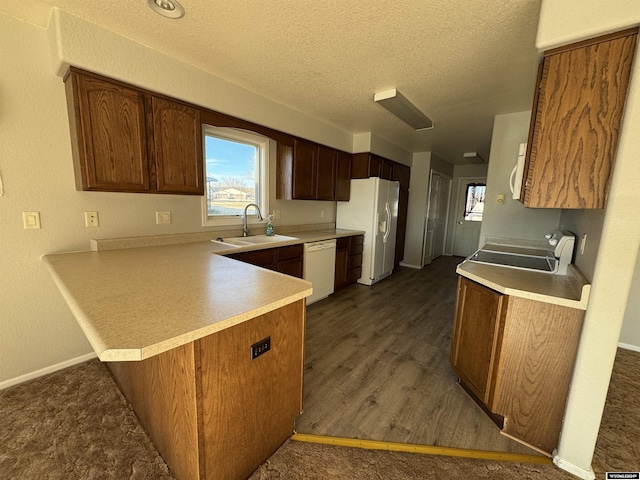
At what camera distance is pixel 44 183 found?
6.16 feet

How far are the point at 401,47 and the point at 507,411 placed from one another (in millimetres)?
2429

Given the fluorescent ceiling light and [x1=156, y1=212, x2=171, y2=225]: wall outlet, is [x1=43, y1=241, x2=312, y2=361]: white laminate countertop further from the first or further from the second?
the fluorescent ceiling light

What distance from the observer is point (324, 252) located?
11.5ft

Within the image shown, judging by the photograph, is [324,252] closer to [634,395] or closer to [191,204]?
[191,204]

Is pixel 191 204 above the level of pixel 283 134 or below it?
below

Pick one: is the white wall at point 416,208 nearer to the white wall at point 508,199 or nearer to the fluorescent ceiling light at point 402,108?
the fluorescent ceiling light at point 402,108

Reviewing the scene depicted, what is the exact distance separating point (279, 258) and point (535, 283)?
2.11 m

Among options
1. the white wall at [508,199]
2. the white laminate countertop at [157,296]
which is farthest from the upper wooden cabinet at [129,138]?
the white wall at [508,199]

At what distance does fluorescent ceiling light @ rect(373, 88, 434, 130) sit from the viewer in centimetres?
265

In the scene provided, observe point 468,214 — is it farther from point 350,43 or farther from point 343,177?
point 350,43

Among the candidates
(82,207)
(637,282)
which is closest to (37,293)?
(82,207)

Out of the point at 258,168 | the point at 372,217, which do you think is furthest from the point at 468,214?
the point at 258,168

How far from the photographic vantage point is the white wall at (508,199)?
117 inches

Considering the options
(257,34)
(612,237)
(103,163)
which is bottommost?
(612,237)
